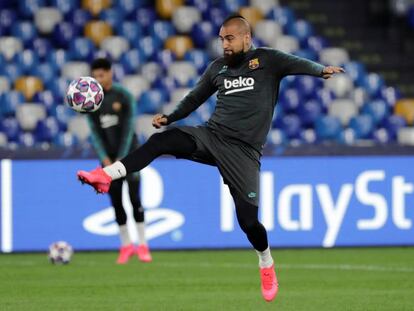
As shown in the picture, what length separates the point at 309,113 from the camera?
16.8 meters

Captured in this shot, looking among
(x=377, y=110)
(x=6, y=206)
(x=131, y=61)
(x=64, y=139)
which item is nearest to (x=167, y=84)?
(x=131, y=61)

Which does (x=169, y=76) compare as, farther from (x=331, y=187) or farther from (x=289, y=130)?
(x=331, y=187)

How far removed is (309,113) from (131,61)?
263 cm

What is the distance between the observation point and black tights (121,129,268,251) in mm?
7730

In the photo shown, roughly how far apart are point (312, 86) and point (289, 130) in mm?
1032

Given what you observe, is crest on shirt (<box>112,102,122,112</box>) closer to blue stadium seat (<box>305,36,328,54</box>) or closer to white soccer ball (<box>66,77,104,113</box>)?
white soccer ball (<box>66,77,104,113</box>)

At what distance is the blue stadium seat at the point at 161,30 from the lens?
17.4 metres

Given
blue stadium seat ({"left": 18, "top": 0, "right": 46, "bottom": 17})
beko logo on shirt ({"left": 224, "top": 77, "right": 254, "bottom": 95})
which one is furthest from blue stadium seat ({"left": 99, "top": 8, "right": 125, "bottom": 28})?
beko logo on shirt ({"left": 224, "top": 77, "right": 254, "bottom": 95})

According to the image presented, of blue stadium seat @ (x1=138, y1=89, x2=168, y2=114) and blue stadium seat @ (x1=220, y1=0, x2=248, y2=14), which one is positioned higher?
blue stadium seat @ (x1=220, y1=0, x2=248, y2=14)

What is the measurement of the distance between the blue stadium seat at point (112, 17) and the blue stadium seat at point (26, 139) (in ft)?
7.63

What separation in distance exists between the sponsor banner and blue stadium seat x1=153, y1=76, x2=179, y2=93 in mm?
3233

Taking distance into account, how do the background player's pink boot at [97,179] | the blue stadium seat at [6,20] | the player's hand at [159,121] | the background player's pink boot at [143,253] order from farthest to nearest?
the blue stadium seat at [6,20]
the background player's pink boot at [143,253]
the player's hand at [159,121]
the background player's pink boot at [97,179]

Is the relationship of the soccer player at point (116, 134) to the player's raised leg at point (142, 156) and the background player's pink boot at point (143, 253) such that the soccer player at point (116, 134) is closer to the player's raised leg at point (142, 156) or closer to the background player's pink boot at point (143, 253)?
the background player's pink boot at point (143, 253)

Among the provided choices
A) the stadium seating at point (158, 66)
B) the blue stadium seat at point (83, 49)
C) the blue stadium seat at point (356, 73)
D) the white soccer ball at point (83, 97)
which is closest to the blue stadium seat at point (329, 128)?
the stadium seating at point (158, 66)
